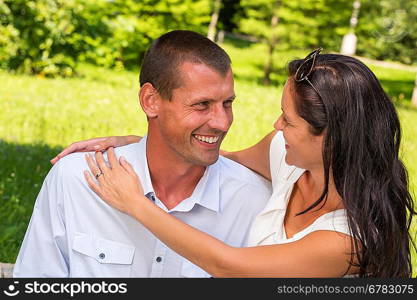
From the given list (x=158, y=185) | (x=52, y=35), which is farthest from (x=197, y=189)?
(x=52, y=35)

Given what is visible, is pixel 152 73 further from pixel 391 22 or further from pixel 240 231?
pixel 391 22

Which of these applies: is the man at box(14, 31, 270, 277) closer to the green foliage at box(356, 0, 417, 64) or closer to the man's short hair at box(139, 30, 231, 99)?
the man's short hair at box(139, 30, 231, 99)

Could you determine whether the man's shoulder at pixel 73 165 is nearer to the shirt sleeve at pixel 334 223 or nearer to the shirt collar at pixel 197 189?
the shirt collar at pixel 197 189

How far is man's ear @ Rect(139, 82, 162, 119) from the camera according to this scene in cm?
315

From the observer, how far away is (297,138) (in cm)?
288

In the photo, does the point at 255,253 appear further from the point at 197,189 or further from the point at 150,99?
the point at 150,99

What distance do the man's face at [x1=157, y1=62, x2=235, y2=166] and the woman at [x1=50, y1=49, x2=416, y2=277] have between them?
0.83 ft

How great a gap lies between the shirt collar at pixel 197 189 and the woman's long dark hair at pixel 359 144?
0.54 metres

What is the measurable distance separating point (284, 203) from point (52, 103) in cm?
855

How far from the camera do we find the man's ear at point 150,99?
3.15 m

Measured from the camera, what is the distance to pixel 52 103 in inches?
441

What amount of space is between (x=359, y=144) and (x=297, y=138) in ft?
0.79

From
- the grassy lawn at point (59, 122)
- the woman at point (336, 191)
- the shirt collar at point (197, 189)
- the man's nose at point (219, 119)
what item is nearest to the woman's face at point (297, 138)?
the woman at point (336, 191)

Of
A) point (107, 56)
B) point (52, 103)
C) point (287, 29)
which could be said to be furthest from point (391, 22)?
point (52, 103)
